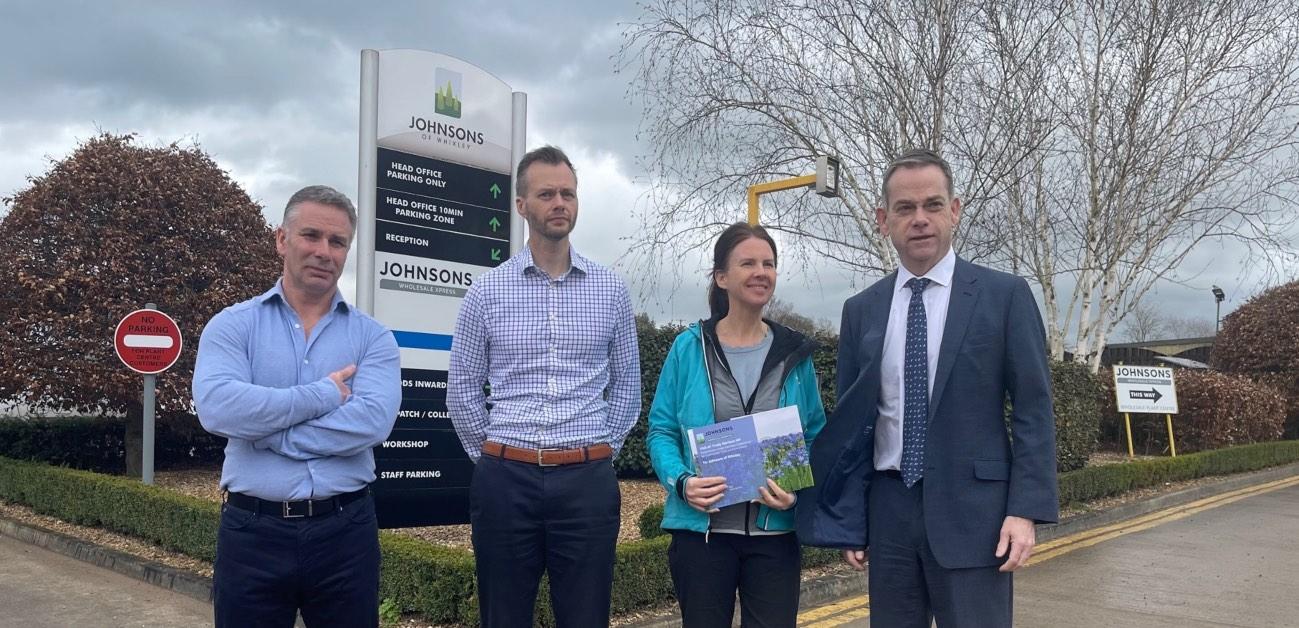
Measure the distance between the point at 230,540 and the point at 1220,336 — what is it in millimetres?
24434

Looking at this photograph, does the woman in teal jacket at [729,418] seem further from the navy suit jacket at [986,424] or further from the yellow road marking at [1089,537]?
the yellow road marking at [1089,537]

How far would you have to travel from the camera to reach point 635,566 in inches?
221

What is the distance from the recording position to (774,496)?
9.98 feet

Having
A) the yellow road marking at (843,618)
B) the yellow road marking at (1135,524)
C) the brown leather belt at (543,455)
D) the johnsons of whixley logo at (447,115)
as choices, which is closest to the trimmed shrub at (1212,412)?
the yellow road marking at (1135,524)

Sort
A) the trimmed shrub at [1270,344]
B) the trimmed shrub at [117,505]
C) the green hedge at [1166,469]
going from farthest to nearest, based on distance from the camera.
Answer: the trimmed shrub at [1270,344] → the green hedge at [1166,469] → the trimmed shrub at [117,505]

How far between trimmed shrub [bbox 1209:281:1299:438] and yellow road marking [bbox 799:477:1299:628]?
634 centimetres

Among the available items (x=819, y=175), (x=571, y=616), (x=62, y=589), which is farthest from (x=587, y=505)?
(x=819, y=175)

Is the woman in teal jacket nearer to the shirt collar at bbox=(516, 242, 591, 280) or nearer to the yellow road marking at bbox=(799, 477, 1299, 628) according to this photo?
the shirt collar at bbox=(516, 242, 591, 280)

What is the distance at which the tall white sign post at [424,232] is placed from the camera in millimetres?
5980

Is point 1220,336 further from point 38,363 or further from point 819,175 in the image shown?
point 38,363

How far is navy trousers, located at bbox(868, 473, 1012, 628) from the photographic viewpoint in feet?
8.90

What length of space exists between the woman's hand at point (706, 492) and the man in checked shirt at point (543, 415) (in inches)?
13.4

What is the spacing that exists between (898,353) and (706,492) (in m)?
0.76

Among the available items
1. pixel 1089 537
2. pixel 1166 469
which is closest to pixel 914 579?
pixel 1089 537
